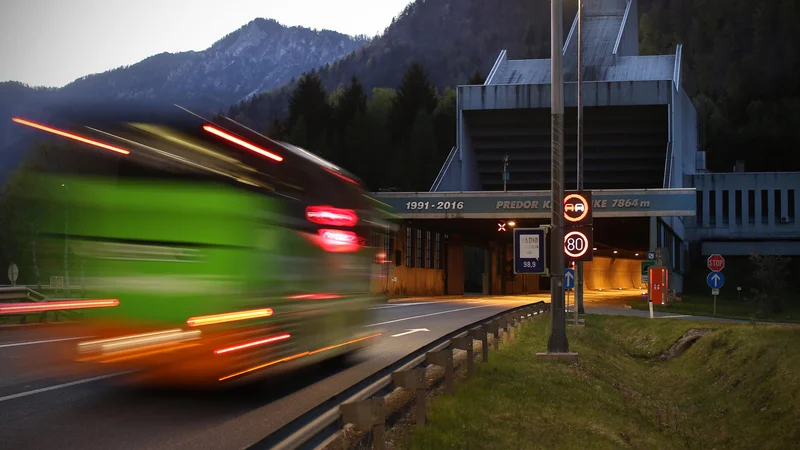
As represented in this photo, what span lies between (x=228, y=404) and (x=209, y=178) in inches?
114

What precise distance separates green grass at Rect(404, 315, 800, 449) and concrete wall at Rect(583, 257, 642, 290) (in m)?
76.7

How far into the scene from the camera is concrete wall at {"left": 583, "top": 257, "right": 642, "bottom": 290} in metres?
101

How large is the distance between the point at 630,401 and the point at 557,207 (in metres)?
3.93

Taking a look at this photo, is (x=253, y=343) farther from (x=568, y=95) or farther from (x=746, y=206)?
(x=746, y=206)

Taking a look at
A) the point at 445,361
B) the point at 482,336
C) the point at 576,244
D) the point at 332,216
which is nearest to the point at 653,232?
the point at 576,244

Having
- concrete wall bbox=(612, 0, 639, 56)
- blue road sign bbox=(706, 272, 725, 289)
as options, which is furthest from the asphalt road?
concrete wall bbox=(612, 0, 639, 56)

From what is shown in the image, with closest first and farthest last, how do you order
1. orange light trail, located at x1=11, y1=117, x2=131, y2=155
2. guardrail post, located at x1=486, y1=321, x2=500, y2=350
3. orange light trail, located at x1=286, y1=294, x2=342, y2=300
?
orange light trail, located at x1=11, y1=117, x2=131, y2=155 < orange light trail, located at x1=286, y1=294, x2=342, y2=300 < guardrail post, located at x1=486, y1=321, x2=500, y2=350

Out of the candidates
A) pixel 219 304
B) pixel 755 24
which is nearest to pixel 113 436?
pixel 219 304

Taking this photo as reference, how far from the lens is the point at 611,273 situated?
110 m

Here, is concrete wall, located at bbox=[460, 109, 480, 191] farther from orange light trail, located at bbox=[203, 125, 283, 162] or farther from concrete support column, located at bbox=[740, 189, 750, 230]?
orange light trail, located at bbox=[203, 125, 283, 162]

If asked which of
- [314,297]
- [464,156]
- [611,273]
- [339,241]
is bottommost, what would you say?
[314,297]

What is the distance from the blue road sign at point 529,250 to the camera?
68.5ft

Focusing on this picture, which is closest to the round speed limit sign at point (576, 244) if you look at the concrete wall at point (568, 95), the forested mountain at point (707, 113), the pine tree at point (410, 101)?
the concrete wall at point (568, 95)

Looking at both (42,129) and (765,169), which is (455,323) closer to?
(42,129)
